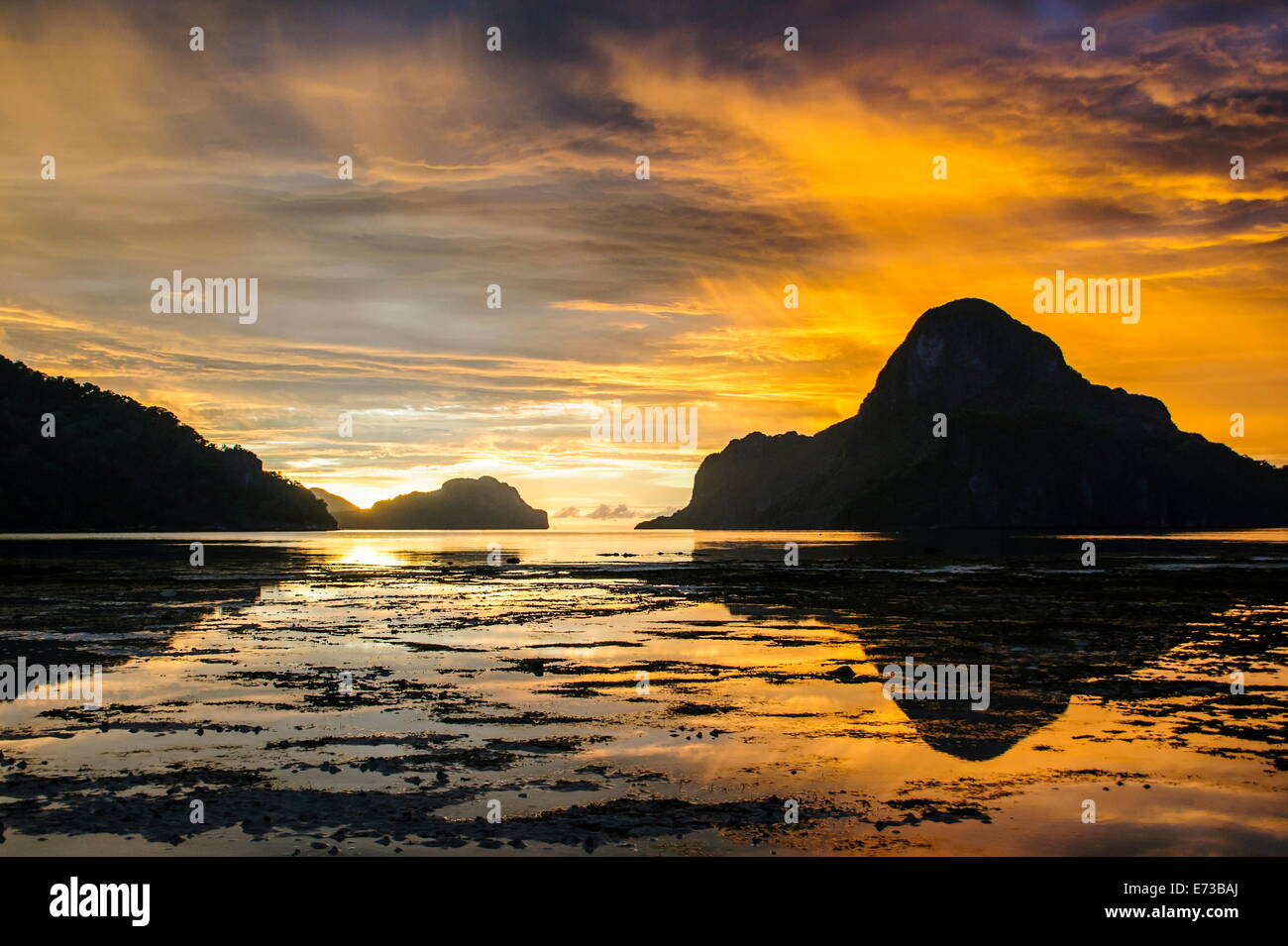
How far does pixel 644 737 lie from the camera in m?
15.2

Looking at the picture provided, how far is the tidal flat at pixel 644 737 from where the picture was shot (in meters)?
10.3

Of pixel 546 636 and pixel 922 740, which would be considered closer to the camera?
pixel 922 740

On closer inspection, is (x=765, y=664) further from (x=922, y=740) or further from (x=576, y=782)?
(x=576, y=782)

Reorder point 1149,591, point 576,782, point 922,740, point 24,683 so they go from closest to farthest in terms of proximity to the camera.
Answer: point 576,782
point 922,740
point 24,683
point 1149,591

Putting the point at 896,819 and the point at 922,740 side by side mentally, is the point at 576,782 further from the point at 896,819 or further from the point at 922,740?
the point at 922,740

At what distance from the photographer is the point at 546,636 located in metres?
29.5

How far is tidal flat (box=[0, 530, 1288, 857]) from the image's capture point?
33.8 feet

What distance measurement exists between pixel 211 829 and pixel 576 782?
4421 mm
